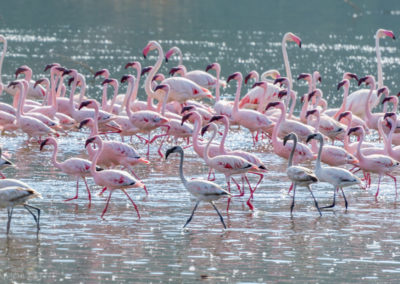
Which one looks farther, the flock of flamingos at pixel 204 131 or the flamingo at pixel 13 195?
the flock of flamingos at pixel 204 131

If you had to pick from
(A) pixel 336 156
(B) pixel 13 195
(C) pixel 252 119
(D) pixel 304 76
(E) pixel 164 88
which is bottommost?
(B) pixel 13 195

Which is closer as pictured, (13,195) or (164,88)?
(13,195)

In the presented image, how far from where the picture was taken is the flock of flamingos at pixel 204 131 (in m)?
10.1

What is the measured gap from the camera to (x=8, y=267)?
25.1ft

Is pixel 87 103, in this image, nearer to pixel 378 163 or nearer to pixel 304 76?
pixel 378 163

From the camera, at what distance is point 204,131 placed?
11203 millimetres

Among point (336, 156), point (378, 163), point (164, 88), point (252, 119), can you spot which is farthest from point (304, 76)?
point (378, 163)

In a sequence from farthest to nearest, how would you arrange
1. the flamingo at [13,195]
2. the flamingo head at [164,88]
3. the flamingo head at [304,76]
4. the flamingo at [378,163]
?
the flamingo head at [304,76], the flamingo head at [164,88], the flamingo at [378,163], the flamingo at [13,195]

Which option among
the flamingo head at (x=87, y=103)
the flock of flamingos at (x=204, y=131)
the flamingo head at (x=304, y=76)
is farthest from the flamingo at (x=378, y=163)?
the flamingo head at (x=304, y=76)

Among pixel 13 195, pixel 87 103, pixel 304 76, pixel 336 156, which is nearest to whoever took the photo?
pixel 13 195

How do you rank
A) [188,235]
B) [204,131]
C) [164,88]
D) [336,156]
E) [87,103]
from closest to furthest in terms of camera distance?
[188,235] → [204,131] → [336,156] → [87,103] → [164,88]

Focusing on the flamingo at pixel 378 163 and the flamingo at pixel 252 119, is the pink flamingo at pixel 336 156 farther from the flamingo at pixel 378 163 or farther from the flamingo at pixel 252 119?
the flamingo at pixel 252 119

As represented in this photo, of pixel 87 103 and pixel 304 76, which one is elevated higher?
pixel 304 76

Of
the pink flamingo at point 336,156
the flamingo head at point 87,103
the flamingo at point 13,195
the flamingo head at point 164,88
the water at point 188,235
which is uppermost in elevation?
the flamingo head at point 164,88
